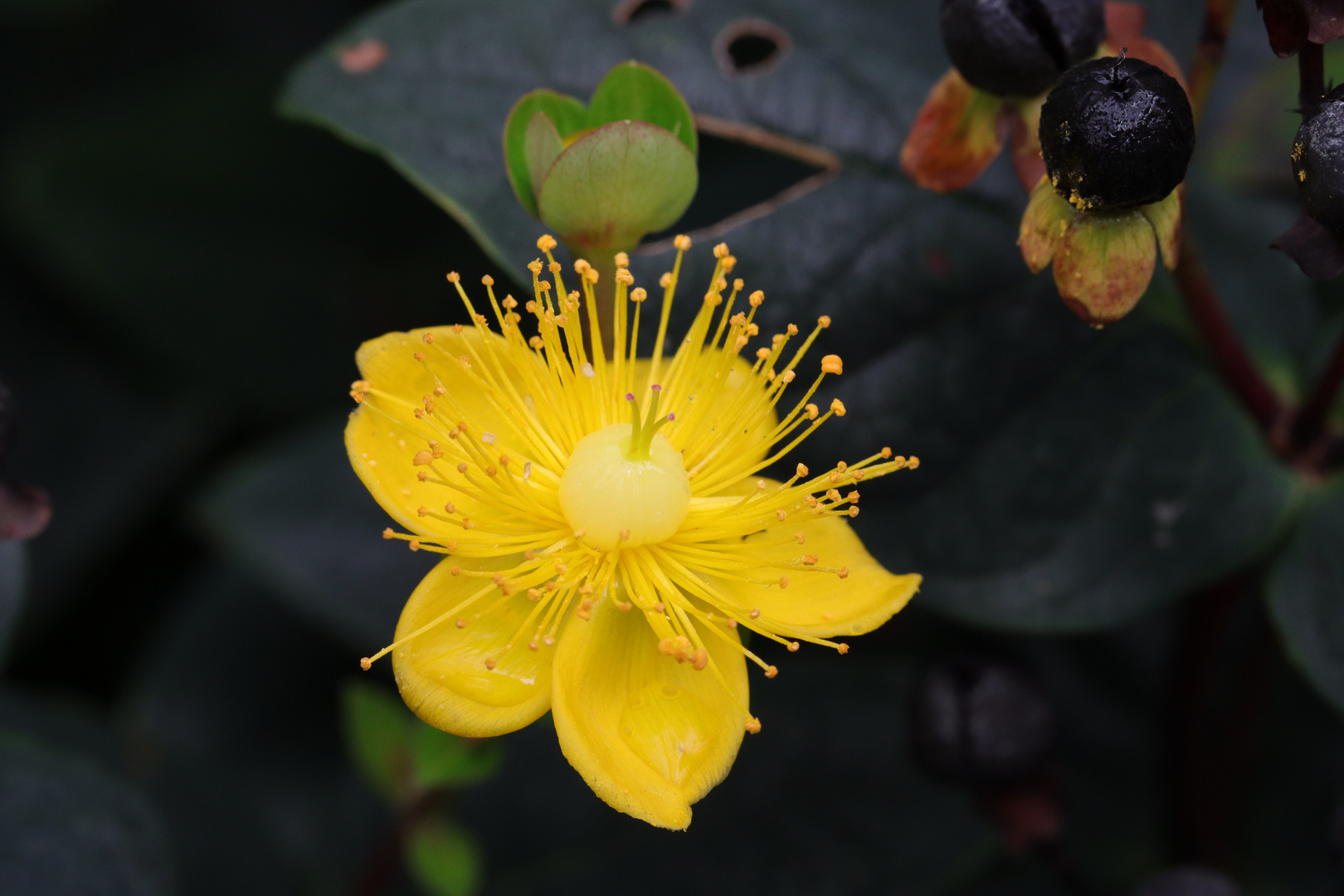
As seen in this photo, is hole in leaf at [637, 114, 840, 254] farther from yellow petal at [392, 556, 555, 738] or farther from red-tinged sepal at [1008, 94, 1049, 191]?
yellow petal at [392, 556, 555, 738]

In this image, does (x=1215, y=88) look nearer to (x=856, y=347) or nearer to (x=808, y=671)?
(x=856, y=347)

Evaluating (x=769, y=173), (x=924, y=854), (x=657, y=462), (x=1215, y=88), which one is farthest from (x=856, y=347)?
(x=1215, y=88)

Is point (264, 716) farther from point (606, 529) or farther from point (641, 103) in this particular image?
point (641, 103)

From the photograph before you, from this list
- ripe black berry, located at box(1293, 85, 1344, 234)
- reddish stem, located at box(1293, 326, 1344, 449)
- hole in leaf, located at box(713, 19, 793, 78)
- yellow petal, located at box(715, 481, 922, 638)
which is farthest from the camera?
hole in leaf, located at box(713, 19, 793, 78)

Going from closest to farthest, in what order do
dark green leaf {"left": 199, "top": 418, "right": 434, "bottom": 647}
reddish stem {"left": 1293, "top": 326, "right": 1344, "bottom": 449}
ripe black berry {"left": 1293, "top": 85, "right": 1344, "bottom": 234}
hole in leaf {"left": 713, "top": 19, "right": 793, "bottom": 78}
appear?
ripe black berry {"left": 1293, "top": 85, "right": 1344, "bottom": 234} < reddish stem {"left": 1293, "top": 326, "right": 1344, "bottom": 449} < hole in leaf {"left": 713, "top": 19, "right": 793, "bottom": 78} < dark green leaf {"left": 199, "top": 418, "right": 434, "bottom": 647}

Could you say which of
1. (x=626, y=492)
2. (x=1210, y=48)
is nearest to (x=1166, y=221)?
(x=1210, y=48)

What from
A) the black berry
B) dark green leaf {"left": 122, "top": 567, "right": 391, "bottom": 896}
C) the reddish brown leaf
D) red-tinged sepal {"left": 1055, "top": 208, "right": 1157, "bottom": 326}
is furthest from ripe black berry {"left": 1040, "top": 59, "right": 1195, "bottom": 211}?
dark green leaf {"left": 122, "top": 567, "right": 391, "bottom": 896}

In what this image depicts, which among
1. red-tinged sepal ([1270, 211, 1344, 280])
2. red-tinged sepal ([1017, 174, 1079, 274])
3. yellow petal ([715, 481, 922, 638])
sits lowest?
yellow petal ([715, 481, 922, 638])
